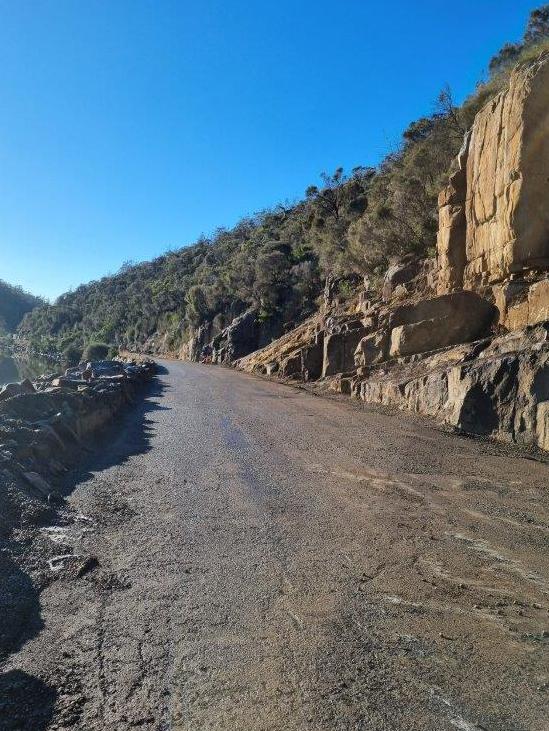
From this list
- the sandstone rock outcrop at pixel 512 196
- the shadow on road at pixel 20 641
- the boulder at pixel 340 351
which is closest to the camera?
the shadow on road at pixel 20 641

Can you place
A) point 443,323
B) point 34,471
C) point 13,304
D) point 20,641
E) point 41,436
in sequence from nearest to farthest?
A: 1. point 20,641
2. point 34,471
3. point 41,436
4. point 443,323
5. point 13,304

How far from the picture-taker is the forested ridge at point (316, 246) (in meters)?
25.1

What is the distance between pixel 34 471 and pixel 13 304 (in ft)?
590

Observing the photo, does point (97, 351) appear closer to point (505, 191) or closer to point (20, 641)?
point (505, 191)

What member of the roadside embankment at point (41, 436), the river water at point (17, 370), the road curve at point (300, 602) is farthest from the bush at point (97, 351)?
the road curve at point (300, 602)

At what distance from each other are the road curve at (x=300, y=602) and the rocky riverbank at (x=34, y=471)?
9.0 inches

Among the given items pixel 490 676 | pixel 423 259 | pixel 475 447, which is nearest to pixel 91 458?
pixel 475 447

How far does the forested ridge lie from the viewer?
25062mm

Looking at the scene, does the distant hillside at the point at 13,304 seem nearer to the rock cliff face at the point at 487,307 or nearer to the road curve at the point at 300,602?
the rock cliff face at the point at 487,307

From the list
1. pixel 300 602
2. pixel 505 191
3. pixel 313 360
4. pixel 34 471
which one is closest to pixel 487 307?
pixel 505 191

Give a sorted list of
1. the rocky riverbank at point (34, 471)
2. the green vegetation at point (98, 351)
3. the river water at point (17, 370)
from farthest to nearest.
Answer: the green vegetation at point (98, 351) < the river water at point (17, 370) < the rocky riverbank at point (34, 471)

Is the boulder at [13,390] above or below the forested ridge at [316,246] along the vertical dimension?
below

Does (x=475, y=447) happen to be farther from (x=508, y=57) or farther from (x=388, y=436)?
(x=508, y=57)

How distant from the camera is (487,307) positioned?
1538 cm
